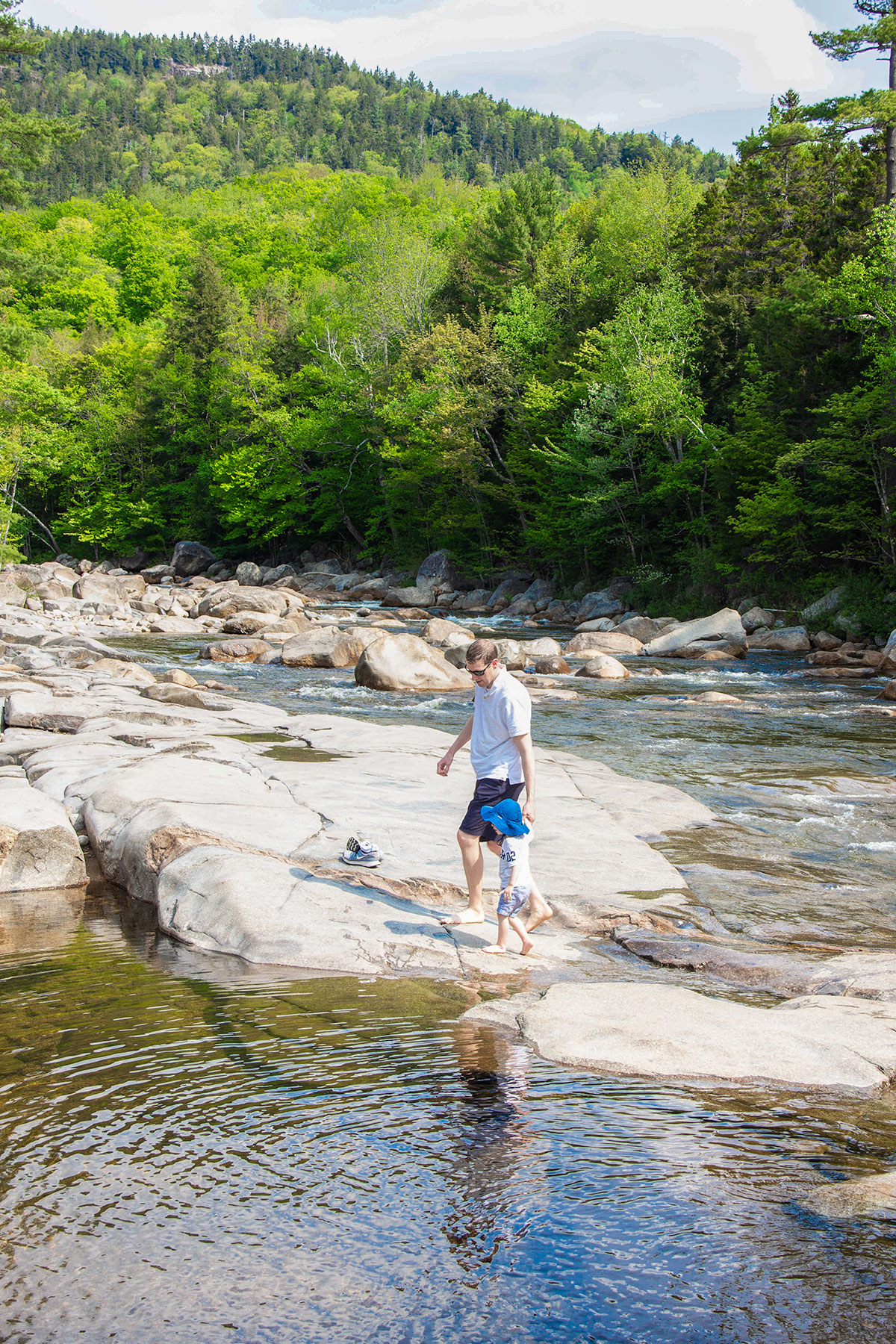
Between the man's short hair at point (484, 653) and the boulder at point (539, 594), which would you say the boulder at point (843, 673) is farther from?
the boulder at point (539, 594)

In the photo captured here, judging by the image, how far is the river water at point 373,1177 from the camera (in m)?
2.71

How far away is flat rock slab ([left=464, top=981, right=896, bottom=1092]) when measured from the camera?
413cm

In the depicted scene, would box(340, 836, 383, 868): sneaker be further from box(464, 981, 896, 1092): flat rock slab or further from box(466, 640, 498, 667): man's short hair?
box(464, 981, 896, 1092): flat rock slab

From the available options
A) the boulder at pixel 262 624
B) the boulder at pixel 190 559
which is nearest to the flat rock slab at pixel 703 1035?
the boulder at pixel 262 624

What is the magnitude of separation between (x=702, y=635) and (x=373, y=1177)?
21.4 m

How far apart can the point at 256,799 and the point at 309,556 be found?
142 feet

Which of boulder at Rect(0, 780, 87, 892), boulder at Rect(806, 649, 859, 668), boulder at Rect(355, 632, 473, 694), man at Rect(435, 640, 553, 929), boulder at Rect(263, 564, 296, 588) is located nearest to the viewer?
man at Rect(435, 640, 553, 929)

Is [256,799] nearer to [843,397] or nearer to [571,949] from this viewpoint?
[571,949]

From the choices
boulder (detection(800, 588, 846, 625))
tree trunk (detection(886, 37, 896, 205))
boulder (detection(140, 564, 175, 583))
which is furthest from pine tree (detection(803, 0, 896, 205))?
boulder (detection(140, 564, 175, 583))

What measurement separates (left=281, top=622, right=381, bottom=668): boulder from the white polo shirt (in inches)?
593

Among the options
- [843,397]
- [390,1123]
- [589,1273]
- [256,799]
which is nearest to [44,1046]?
[390,1123]

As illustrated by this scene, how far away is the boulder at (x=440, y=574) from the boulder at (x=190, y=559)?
14.3 meters

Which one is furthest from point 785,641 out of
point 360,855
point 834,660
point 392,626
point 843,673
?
point 360,855

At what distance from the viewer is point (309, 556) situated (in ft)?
165
